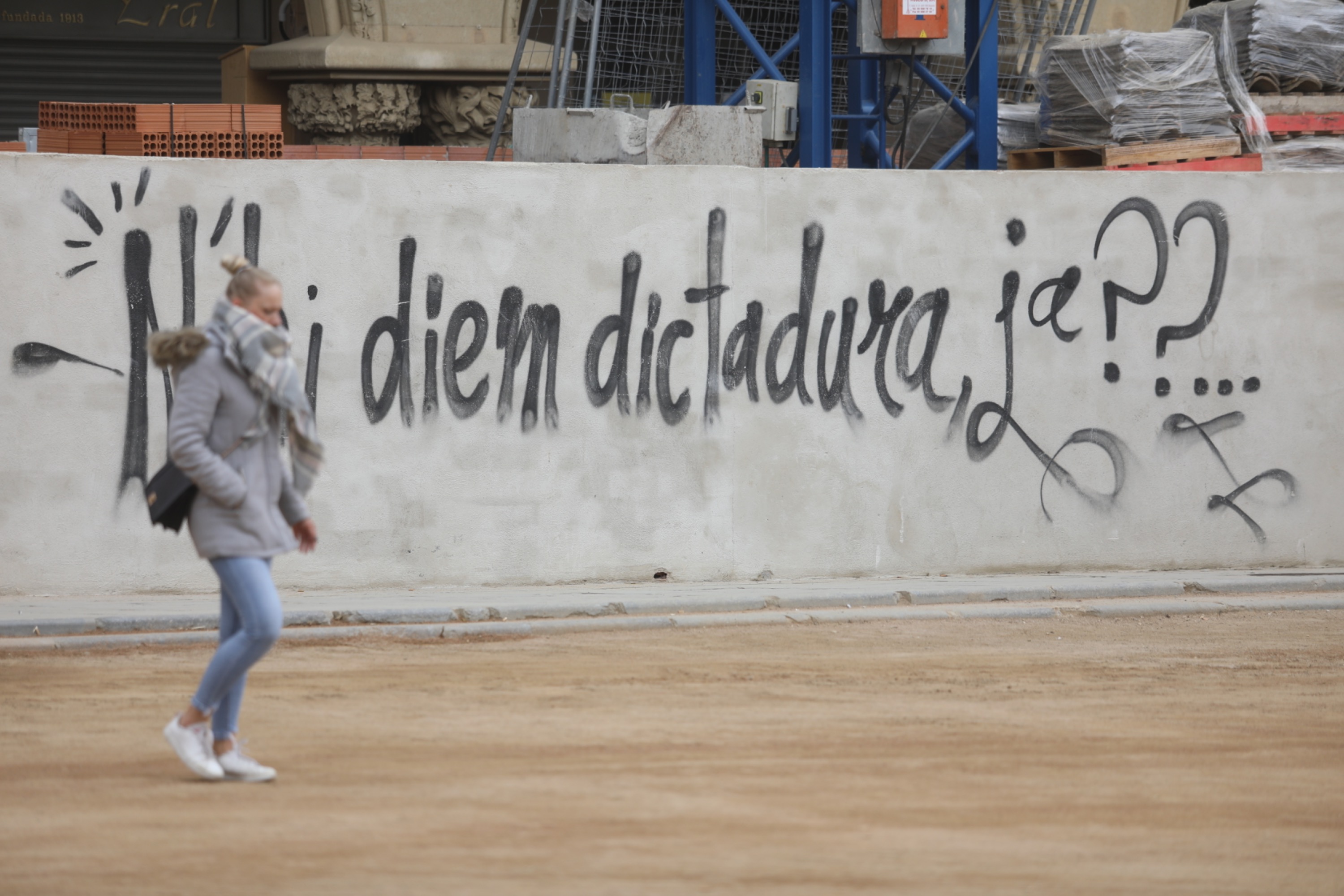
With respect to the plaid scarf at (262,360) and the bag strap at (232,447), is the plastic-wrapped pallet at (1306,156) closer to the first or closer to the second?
the plaid scarf at (262,360)

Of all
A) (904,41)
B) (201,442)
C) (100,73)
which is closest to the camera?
(201,442)

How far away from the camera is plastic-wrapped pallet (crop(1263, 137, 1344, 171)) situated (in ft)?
40.4

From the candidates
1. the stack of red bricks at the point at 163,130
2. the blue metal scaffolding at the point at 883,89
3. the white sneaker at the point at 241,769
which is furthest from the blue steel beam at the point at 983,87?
the white sneaker at the point at 241,769

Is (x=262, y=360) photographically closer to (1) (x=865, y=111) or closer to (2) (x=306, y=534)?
(2) (x=306, y=534)

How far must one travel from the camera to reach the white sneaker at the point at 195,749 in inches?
226

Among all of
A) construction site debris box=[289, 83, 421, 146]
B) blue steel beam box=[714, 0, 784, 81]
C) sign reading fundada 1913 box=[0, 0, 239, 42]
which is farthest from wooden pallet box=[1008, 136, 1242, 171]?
sign reading fundada 1913 box=[0, 0, 239, 42]

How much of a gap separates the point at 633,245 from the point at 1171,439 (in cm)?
379

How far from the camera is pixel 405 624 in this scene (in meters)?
8.91

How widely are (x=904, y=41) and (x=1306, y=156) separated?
3107mm

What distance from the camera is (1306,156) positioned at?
40.5ft

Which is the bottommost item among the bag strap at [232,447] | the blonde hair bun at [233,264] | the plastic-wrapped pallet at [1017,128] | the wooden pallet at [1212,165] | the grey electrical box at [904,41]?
the bag strap at [232,447]

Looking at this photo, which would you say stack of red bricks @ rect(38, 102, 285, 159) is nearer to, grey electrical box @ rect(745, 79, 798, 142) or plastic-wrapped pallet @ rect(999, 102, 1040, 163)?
grey electrical box @ rect(745, 79, 798, 142)

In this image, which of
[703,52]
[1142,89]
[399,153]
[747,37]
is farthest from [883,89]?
[399,153]

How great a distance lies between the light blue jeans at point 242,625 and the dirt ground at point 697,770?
0.34m
